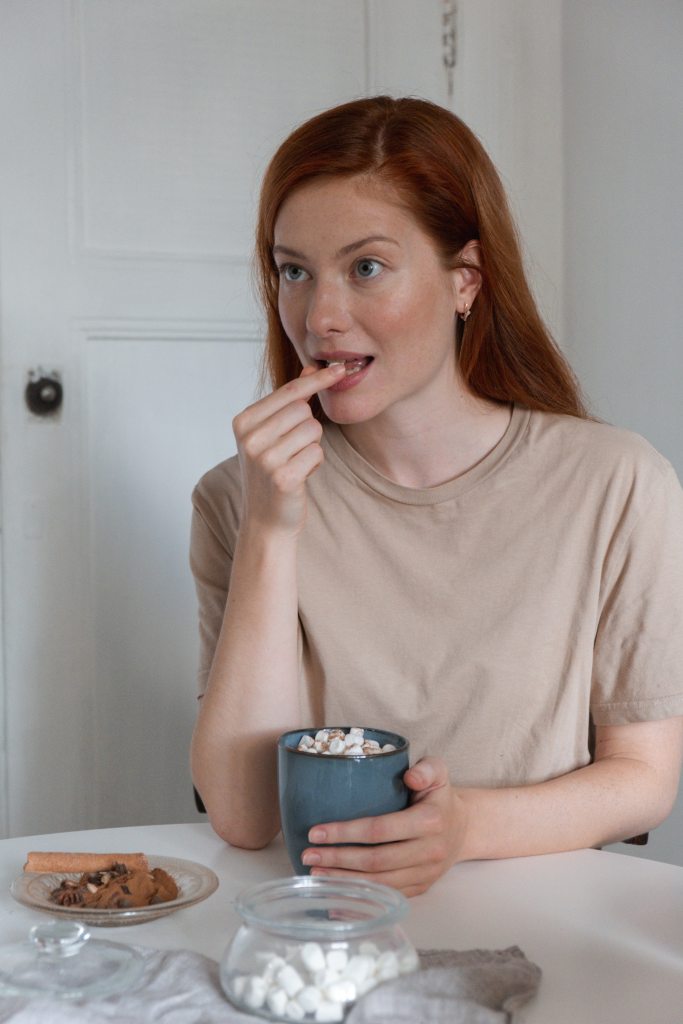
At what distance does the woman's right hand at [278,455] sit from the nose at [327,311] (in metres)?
0.07

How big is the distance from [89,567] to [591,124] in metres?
1.24

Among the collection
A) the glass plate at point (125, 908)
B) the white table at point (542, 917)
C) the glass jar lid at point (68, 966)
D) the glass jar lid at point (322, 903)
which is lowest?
the white table at point (542, 917)

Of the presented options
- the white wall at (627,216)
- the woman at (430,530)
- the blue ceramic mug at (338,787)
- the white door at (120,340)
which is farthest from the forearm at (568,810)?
the white door at (120,340)

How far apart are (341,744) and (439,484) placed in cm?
49

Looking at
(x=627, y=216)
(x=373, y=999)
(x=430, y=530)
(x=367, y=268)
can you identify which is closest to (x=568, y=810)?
(x=430, y=530)

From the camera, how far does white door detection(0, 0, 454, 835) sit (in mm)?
2094

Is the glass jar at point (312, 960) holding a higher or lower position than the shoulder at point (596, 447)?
lower

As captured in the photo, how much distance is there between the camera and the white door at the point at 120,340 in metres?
2.09

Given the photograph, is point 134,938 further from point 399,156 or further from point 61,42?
point 61,42

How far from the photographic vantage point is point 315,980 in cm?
67

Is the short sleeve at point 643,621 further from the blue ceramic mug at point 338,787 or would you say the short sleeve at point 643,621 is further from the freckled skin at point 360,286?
the blue ceramic mug at point 338,787

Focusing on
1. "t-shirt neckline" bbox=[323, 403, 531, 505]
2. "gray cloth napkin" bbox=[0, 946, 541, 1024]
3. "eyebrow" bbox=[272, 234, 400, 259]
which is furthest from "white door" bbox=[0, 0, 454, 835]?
"gray cloth napkin" bbox=[0, 946, 541, 1024]

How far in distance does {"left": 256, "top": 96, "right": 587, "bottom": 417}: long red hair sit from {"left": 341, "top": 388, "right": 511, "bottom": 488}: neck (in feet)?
0.16

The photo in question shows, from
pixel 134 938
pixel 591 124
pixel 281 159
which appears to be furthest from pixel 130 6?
pixel 134 938
